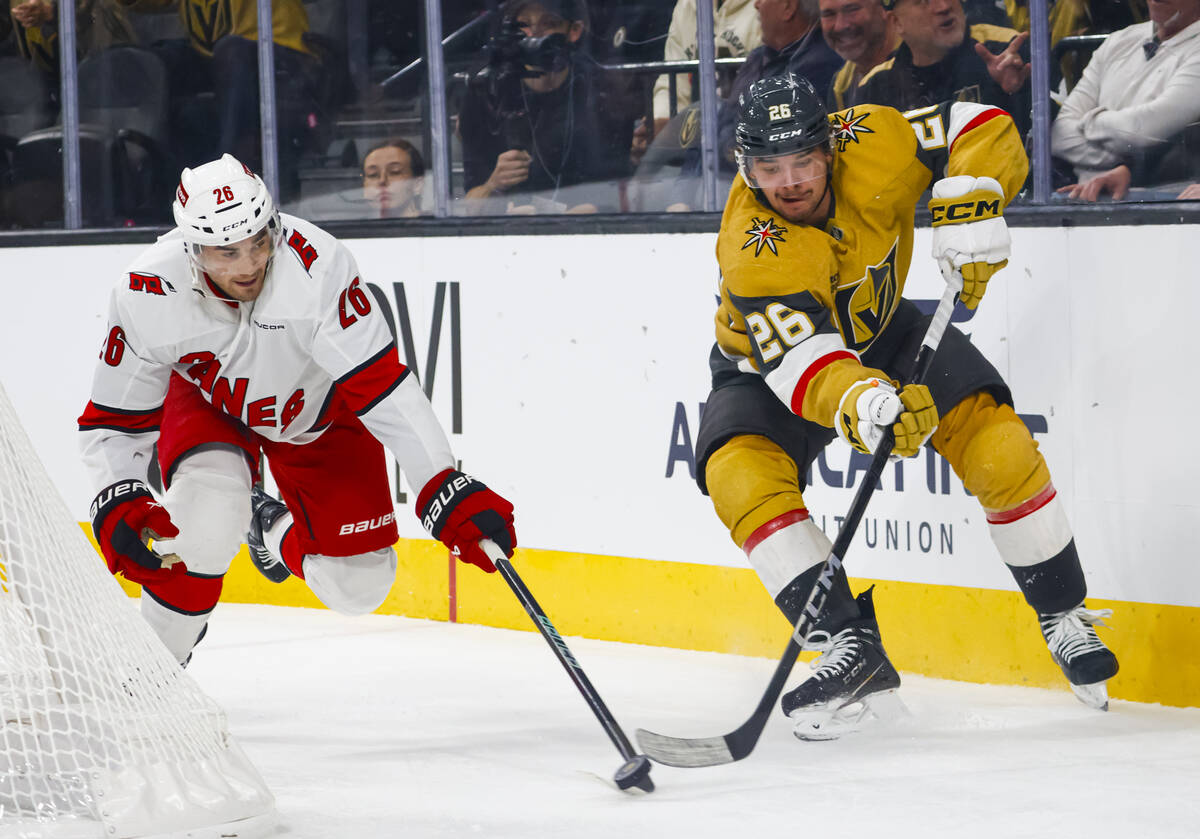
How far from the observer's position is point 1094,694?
122 inches

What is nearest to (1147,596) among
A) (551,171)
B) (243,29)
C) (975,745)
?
(975,745)

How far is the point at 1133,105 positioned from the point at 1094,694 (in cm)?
115

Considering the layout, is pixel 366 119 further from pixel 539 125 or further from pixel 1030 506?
pixel 1030 506

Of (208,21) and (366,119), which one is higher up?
(208,21)

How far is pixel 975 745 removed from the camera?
2.93m

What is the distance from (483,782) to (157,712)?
0.60 meters

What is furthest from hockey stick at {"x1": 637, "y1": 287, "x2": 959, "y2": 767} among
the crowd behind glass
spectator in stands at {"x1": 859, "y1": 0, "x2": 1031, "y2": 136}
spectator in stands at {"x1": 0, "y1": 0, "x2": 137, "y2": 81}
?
spectator in stands at {"x1": 0, "y1": 0, "x2": 137, "y2": 81}

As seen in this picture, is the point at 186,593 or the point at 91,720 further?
the point at 186,593

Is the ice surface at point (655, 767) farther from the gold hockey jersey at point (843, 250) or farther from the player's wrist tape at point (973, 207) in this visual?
the player's wrist tape at point (973, 207)

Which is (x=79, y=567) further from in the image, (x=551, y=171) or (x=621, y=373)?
(x=551, y=171)

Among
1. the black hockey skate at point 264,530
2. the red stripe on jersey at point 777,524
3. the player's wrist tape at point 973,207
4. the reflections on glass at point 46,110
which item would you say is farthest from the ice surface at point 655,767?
the reflections on glass at point 46,110

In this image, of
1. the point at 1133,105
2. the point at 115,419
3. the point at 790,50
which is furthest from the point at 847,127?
the point at 115,419

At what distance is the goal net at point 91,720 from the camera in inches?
97.3

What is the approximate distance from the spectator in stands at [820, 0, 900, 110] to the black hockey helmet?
0.73 meters
